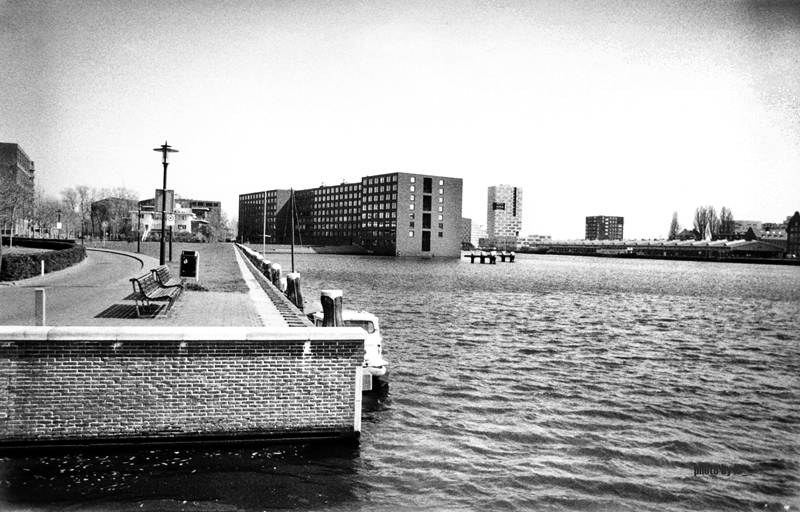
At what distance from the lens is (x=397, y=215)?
495ft

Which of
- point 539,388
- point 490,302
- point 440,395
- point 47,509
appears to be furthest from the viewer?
point 490,302

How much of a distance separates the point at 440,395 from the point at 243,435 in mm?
6613

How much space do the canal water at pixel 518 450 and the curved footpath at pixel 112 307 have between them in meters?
3.82

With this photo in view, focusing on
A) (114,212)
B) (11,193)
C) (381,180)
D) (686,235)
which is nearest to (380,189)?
(381,180)

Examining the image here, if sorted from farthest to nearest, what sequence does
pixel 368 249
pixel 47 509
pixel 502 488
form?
pixel 368 249 → pixel 502 488 → pixel 47 509

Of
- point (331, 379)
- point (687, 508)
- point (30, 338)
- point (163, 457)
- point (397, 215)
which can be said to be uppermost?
point (397, 215)

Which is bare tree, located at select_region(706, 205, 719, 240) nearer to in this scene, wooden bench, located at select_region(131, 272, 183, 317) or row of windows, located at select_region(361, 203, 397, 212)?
row of windows, located at select_region(361, 203, 397, 212)

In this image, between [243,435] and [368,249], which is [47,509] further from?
[368,249]

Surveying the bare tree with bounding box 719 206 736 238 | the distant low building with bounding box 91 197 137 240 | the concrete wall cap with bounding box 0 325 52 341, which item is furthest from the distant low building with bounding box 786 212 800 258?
the distant low building with bounding box 91 197 137 240

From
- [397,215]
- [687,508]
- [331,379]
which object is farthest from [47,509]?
[397,215]

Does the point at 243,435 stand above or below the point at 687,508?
above

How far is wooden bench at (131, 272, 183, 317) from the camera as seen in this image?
42.8 ft

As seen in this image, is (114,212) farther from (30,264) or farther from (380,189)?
(30,264)

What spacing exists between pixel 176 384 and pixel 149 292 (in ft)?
18.0
